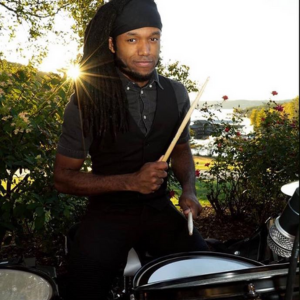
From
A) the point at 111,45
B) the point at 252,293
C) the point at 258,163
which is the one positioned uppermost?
the point at 258,163

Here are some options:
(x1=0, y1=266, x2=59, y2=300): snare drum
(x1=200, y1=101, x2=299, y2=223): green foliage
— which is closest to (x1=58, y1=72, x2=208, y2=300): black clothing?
(x1=0, y1=266, x2=59, y2=300): snare drum

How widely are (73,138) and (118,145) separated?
20 centimetres

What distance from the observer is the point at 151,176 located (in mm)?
1650

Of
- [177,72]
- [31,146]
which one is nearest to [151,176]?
[31,146]

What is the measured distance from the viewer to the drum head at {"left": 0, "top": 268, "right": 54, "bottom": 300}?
1.46 metres

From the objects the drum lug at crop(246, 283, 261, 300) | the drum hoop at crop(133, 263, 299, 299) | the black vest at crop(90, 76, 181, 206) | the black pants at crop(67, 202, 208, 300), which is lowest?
the drum lug at crop(246, 283, 261, 300)

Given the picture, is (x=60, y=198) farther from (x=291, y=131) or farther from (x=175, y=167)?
(x=291, y=131)

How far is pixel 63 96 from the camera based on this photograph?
9.03 feet

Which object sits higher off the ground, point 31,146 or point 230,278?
point 31,146

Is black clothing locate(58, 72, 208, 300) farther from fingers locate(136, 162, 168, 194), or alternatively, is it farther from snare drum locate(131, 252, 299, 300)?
snare drum locate(131, 252, 299, 300)

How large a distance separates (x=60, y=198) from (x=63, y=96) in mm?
650

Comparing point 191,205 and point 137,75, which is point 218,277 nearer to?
point 191,205

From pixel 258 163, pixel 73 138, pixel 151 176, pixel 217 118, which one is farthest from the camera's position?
pixel 217 118

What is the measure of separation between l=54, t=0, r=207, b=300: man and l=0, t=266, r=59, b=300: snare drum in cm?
22
